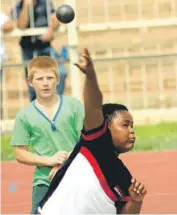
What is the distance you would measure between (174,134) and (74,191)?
6.77 metres

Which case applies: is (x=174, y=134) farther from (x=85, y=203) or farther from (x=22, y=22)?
(x=85, y=203)

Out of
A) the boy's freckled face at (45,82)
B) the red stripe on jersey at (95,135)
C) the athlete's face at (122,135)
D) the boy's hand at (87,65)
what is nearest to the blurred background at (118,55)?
the boy's freckled face at (45,82)

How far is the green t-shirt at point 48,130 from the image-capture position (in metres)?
6.36

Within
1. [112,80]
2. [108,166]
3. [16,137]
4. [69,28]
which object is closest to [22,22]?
[69,28]

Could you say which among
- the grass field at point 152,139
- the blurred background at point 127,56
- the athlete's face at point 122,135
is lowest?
the grass field at point 152,139

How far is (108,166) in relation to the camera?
4.97 m

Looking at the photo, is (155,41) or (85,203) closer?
(85,203)

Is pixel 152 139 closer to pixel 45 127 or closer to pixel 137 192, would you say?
pixel 45 127

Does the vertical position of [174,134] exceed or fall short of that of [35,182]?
it falls short

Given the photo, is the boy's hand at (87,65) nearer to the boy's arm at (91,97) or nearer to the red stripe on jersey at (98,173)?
the boy's arm at (91,97)

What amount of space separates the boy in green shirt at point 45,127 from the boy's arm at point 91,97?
1.42 metres

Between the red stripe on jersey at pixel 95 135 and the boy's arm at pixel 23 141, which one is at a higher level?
the red stripe on jersey at pixel 95 135

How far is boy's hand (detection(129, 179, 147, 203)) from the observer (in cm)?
488

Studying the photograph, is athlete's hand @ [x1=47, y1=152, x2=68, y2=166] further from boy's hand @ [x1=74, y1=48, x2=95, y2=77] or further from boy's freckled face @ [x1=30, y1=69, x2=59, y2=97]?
boy's hand @ [x1=74, y1=48, x2=95, y2=77]
